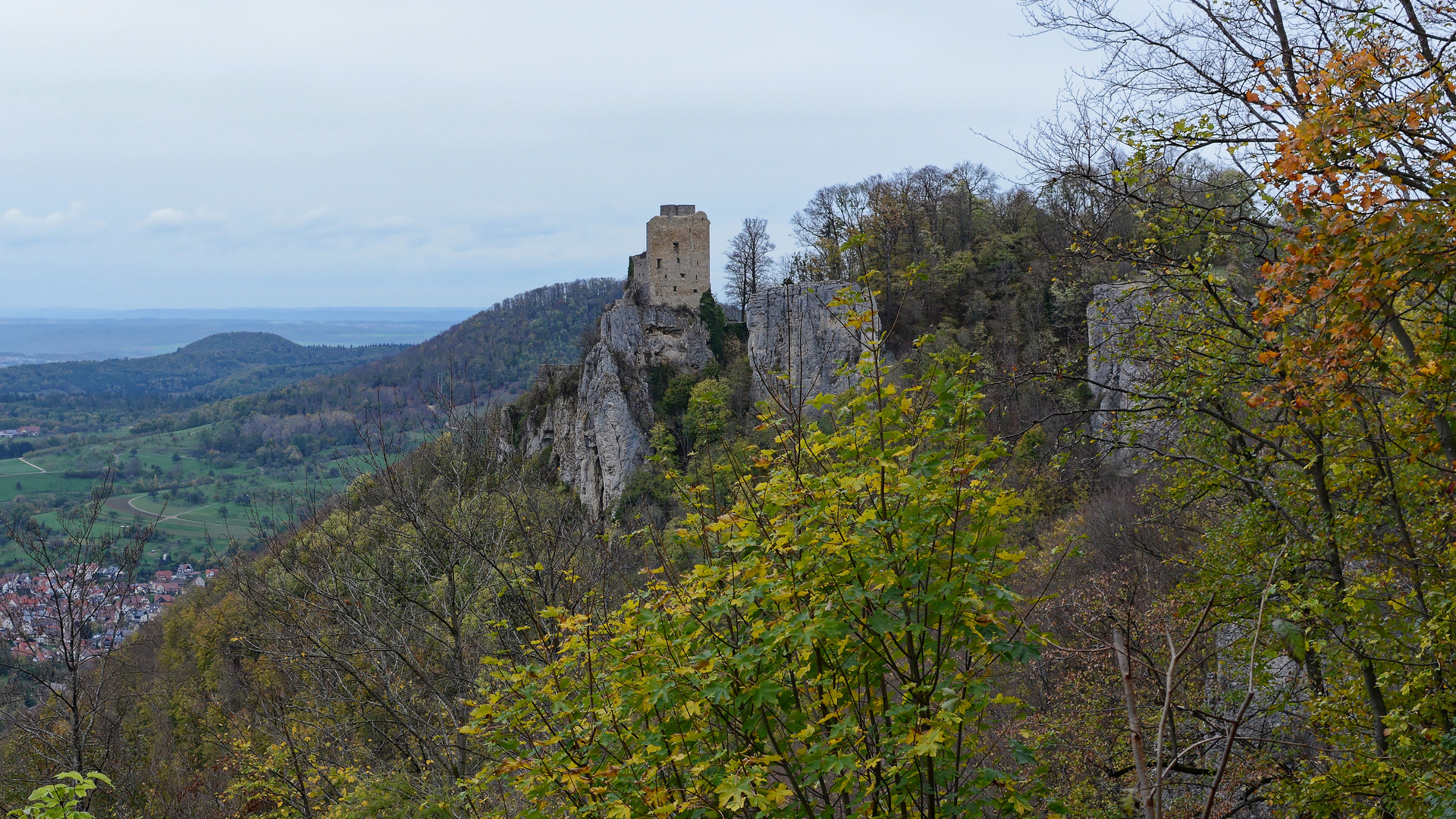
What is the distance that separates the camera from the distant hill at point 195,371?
135125 mm

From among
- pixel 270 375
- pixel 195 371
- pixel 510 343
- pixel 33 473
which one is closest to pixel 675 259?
pixel 510 343

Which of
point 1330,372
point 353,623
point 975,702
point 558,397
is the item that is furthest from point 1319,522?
point 558,397

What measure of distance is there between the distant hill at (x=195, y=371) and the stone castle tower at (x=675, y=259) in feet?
327

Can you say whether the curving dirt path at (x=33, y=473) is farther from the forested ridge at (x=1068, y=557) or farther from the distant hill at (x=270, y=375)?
the forested ridge at (x=1068, y=557)

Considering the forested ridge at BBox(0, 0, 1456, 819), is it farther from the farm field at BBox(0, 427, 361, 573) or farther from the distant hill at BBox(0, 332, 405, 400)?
the distant hill at BBox(0, 332, 405, 400)

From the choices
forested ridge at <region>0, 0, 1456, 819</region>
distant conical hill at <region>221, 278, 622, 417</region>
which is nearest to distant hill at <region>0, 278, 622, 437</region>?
distant conical hill at <region>221, 278, 622, 417</region>

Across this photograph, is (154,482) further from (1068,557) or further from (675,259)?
(1068,557)

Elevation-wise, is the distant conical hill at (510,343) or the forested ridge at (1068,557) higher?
the distant conical hill at (510,343)

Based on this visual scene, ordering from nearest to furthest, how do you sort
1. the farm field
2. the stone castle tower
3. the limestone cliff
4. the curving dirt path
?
1. the limestone cliff
2. the stone castle tower
3. the farm field
4. the curving dirt path

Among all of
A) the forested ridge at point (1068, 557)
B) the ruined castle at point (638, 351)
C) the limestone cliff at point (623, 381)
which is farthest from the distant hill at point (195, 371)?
the forested ridge at point (1068, 557)

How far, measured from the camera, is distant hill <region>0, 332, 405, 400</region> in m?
135

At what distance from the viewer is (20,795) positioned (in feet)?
55.3

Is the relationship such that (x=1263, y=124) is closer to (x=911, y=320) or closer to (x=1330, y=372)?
(x=1330, y=372)

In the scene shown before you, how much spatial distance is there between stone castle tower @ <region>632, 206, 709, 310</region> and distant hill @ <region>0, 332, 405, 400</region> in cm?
9974
